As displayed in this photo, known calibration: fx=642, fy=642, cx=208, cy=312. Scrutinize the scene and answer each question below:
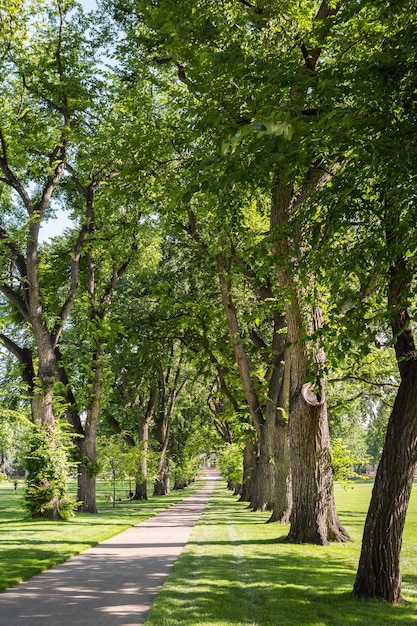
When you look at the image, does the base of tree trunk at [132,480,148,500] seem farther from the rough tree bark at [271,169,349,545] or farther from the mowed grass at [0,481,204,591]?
the rough tree bark at [271,169,349,545]

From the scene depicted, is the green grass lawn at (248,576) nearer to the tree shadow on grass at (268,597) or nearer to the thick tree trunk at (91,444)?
the tree shadow on grass at (268,597)

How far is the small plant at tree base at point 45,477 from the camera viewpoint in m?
21.3

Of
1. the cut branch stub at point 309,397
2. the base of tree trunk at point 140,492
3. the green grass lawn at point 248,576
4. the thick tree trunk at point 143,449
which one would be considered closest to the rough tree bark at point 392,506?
the green grass lawn at point 248,576

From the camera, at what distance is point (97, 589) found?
8.88m

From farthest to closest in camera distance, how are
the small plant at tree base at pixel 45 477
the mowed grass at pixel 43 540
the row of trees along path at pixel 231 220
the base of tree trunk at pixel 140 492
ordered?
the base of tree trunk at pixel 140 492, the small plant at tree base at pixel 45 477, the mowed grass at pixel 43 540, the row of trees along path at pixel 231 220

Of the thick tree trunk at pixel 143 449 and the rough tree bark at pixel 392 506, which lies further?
the thick tree trunk at pixel 143 449

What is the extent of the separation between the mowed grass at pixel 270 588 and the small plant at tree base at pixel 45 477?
7925 mm

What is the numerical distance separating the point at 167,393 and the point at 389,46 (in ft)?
127

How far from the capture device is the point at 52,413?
22266 mm

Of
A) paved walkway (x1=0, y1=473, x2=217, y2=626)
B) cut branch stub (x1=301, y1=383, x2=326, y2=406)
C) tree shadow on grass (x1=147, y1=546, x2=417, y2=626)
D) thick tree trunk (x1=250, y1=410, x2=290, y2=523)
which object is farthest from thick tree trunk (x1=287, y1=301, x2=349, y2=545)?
thick tree trunk (x1=250, y1=410, x2=290, y2=523)

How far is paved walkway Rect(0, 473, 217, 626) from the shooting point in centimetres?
711

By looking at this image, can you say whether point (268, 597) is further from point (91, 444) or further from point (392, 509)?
point (91, 444)

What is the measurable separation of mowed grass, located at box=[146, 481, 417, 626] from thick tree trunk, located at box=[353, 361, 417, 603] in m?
0.27

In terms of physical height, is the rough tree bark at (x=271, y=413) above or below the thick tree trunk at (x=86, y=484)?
above
